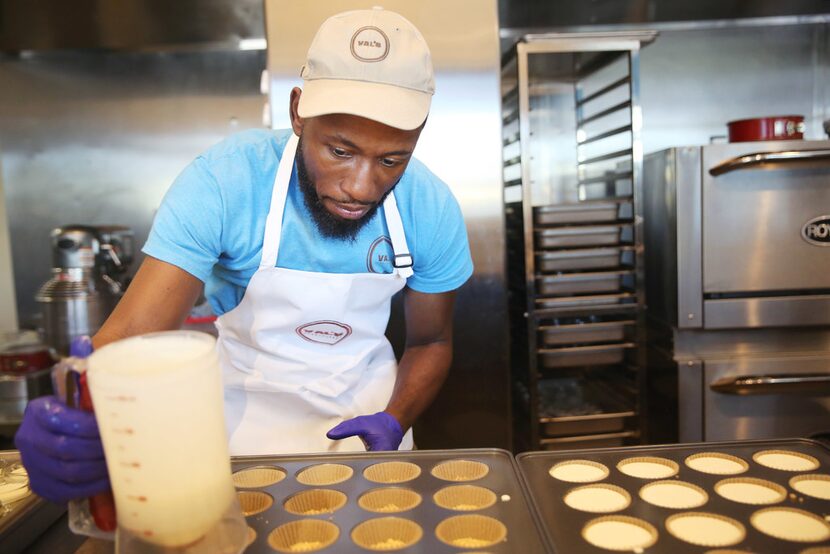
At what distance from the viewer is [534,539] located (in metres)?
0.88

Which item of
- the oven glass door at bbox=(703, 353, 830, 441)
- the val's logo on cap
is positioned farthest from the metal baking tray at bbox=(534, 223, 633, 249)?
the val's logo on cap

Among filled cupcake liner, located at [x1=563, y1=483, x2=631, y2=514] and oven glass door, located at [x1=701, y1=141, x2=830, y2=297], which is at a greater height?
oven glass door, located at [x1=701, y1=141, x2=830, y2=297]

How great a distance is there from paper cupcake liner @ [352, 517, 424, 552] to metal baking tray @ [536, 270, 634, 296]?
5.58 feet

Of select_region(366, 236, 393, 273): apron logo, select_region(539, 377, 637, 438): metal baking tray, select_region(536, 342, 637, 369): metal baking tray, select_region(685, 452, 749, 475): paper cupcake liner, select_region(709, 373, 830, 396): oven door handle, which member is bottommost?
select_region(539, 377, 637, 438): metal baking tray

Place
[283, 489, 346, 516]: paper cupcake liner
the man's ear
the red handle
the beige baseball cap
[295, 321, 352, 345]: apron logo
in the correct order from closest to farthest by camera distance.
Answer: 1. the red handle
2. [283, 489, 346, 516]: paper cupcake liner
3. the beige baseball cap
4. the man's ear
5. [295, 321, 352, 345]: apron logo

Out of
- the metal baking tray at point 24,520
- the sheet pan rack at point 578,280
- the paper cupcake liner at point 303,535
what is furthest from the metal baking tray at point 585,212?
the metal baking tray at point 24,520

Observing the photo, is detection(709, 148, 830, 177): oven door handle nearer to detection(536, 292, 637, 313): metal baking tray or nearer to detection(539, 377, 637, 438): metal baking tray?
→ detection(536, 292, 637, 313): metal baking tray

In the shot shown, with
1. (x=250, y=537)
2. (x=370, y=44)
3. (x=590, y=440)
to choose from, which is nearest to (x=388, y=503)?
(x=250, y=537)

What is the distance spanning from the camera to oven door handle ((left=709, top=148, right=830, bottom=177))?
2318mm

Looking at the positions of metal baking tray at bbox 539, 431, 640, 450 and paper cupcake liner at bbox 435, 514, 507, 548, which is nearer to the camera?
paper cupcake liner at bbox 435, 514, 507, 548

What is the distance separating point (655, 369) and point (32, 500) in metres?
2.35

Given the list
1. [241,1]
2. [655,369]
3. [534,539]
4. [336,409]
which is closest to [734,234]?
[655,369]

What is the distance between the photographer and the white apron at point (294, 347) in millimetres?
1615

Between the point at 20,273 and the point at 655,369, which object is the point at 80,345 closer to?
the point at 655,369
